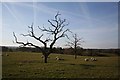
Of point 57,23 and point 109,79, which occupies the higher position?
point 57,23

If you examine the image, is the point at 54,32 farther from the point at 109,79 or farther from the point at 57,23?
the point at 109,79

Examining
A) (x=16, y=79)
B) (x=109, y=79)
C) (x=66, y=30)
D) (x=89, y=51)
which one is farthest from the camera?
(x=89, y=51)

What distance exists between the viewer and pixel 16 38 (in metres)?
36.0

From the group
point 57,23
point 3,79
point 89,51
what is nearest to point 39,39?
point 57,23

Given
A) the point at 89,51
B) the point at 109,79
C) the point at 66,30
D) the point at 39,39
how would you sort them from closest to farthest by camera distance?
the point at 109,79 < the point at 39,39 < the point at 66,30 < the point at 89,51

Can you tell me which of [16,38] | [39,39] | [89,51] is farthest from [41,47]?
[89,51]

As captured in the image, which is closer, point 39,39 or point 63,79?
point 63,79

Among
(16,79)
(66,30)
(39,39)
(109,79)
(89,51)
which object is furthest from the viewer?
(89,51)

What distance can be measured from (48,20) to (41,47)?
15.8 feet

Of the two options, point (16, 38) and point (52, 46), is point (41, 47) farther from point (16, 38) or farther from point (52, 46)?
point (16, 38)

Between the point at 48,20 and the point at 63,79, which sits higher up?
the point at 48,20

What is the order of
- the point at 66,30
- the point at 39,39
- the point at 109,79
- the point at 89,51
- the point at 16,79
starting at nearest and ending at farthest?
the point at 16,79, the point at 109,79, the point at 39,39, the point at 66,30, the point at 89,51

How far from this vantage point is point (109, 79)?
1402 cm

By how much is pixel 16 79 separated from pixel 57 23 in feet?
75.4
